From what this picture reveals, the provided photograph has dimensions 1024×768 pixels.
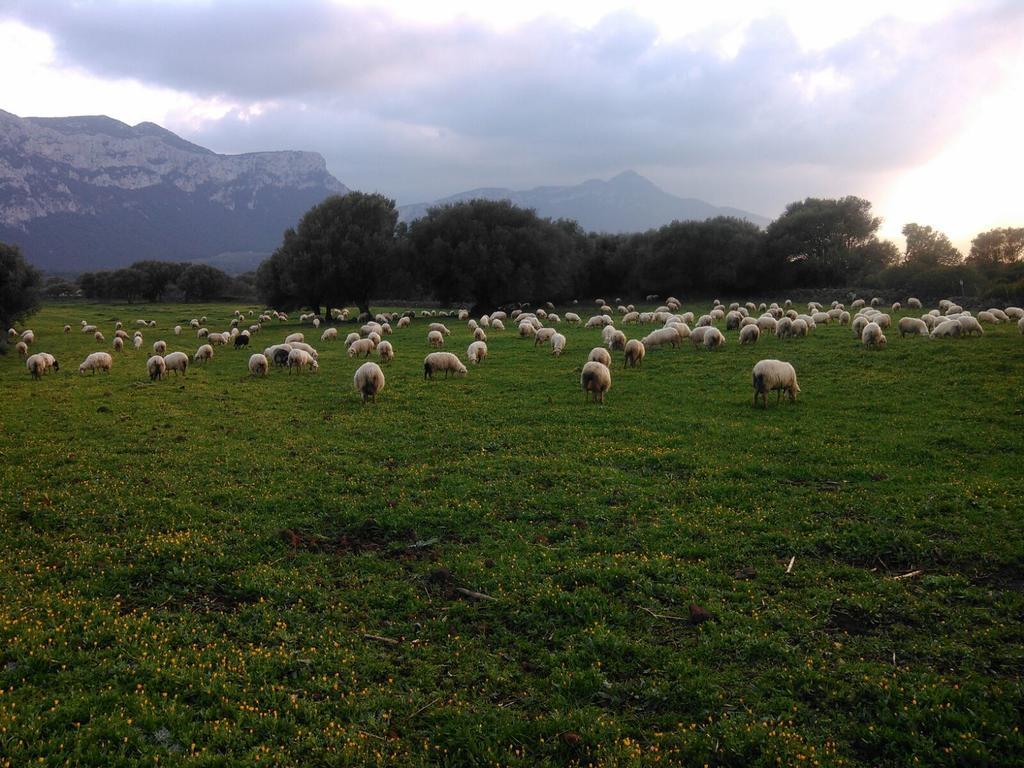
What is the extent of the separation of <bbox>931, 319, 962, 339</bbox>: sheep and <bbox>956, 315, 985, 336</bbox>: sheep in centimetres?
22

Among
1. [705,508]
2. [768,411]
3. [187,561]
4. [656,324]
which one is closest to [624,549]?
[705,508]

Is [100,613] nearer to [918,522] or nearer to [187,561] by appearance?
[187,561]

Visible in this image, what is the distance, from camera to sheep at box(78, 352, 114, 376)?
95.2 feet

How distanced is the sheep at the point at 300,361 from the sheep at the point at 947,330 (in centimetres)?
3032

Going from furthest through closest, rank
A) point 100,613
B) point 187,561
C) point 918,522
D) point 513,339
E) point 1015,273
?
1. point 1015,273
2. point 513,339
3. point 918,522
4. point 187,561
5. point 100,613

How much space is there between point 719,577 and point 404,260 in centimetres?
6068

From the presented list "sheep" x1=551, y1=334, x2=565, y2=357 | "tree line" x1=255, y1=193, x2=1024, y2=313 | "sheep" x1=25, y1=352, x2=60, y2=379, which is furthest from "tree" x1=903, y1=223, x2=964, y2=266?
"sheep" x1=25, y1=352, x2=60, y2=379

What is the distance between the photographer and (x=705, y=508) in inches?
422

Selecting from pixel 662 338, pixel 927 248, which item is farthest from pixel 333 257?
pixel 927 248

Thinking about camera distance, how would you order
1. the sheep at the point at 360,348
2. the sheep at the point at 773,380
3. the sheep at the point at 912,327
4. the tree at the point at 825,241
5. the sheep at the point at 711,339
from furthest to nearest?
1. the tree at the point at 825,241
2. the sheep at the point at 360,348
3. the sheep at the point at 711,339
4. the sheep at the point at 912,327
5. the sheep at the point at 773,380

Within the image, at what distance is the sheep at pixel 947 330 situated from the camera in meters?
26.7

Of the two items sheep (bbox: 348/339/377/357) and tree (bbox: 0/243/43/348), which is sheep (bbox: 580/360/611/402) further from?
tree (bbox: 0/243/43/348)

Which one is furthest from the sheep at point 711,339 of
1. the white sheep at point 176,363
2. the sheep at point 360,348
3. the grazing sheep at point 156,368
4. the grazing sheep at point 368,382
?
the grazing sheep at point 156,368

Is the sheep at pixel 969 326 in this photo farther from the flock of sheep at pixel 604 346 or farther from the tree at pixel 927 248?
the tree at pixel 927 248
